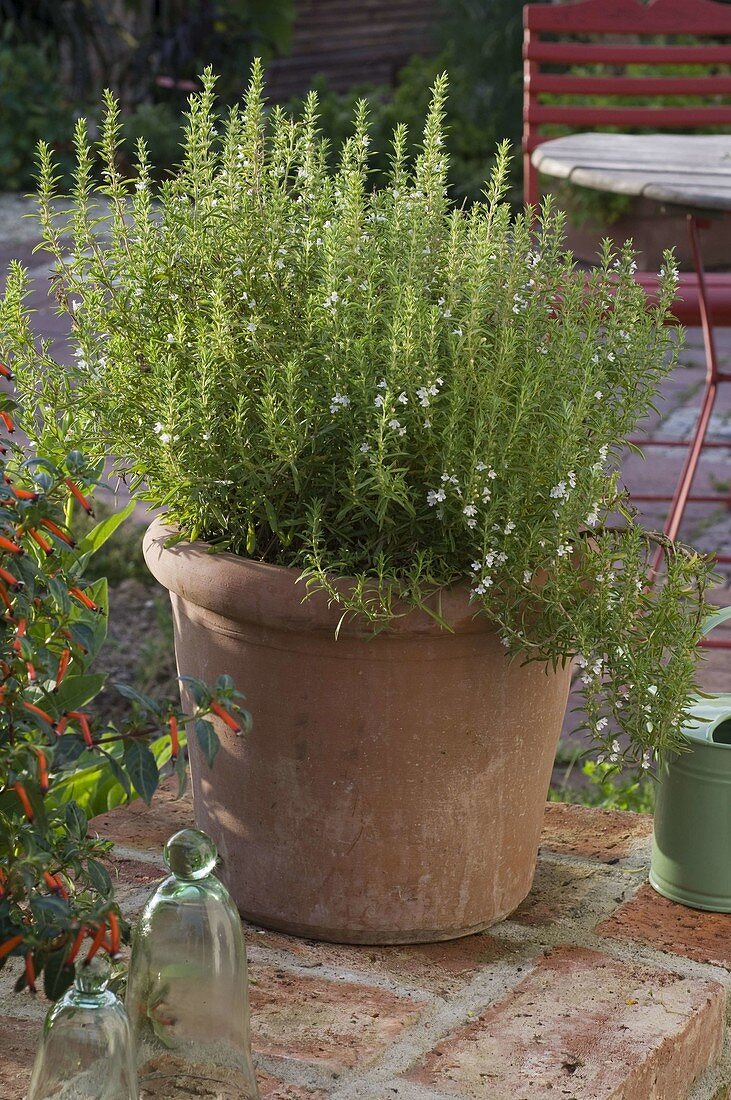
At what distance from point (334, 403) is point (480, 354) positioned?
0.60 feet

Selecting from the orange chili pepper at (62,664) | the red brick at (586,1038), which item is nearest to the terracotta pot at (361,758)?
the red brick at (586,1038)

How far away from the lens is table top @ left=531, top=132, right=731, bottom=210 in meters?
3.05

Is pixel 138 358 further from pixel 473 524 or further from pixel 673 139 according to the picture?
pixel 673 139

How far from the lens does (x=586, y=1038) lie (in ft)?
4.77

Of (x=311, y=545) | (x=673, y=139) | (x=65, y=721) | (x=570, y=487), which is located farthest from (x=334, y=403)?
(x=673, y=139)

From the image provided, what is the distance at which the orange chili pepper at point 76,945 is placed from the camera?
3.80 feet

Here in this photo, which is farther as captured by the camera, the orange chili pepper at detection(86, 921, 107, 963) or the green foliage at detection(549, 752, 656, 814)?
the green foliage at detection(549, 752, 656, 814)

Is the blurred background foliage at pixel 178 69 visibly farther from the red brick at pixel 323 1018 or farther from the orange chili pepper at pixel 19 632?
the orange chili pepper at pixel 19 632

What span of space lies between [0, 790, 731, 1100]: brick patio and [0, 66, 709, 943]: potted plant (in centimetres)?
6

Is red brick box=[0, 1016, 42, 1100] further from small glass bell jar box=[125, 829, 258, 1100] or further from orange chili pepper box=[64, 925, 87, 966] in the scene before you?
orange chili pepper box=[64, 925, 87, 966]

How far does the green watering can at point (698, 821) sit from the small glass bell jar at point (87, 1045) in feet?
2.56

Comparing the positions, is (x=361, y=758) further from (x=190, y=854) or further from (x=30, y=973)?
(x=30, y=973)

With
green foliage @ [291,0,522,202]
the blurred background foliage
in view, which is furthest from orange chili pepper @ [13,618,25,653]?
green foliage @ [291,0,522,202]

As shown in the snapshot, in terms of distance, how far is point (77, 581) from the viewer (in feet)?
4.48
